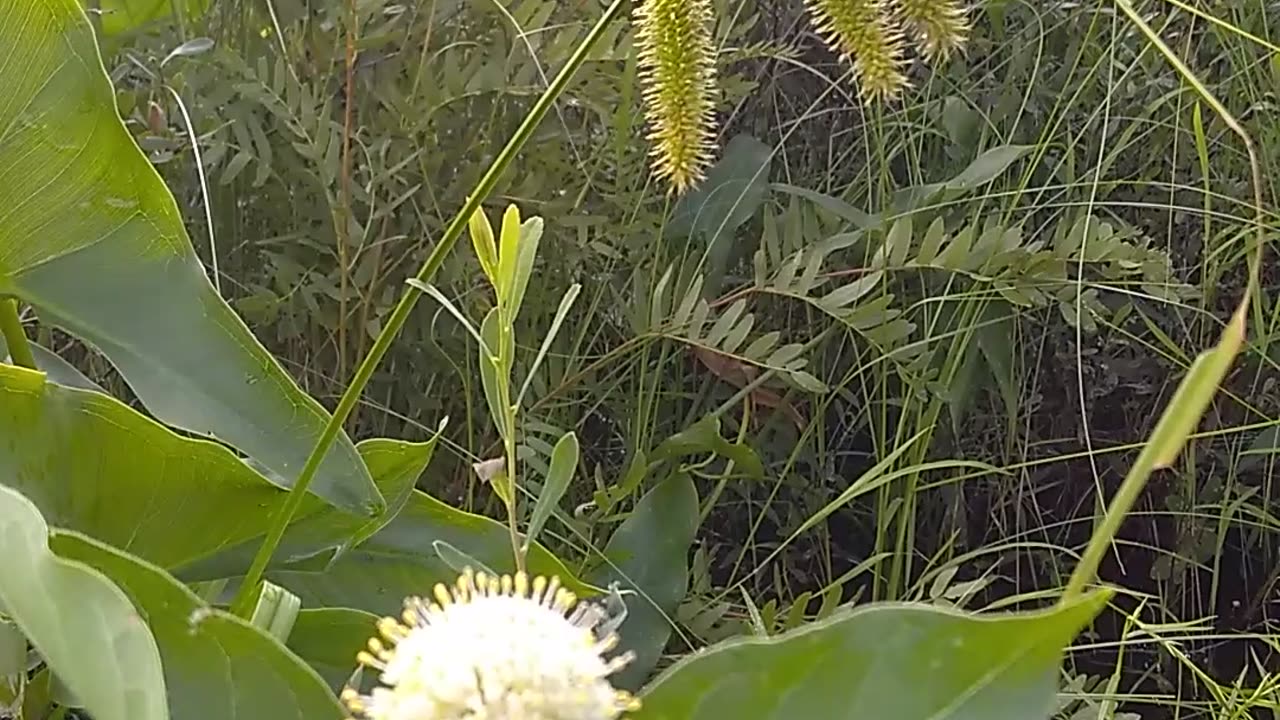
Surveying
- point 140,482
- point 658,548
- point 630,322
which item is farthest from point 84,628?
point 630,322

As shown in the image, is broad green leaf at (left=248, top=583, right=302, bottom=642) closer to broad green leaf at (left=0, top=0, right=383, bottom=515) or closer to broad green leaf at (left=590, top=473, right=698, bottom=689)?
broad green leaf at (left=0, top=0, right=383, bottom=515)

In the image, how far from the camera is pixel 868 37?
0.29 meters

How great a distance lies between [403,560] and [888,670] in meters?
0.22

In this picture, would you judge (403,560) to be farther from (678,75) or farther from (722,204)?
(722,204)

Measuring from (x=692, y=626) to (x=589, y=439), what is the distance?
0.16 m

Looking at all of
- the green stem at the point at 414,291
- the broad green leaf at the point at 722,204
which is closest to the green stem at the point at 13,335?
the green stem at the point at 414,291

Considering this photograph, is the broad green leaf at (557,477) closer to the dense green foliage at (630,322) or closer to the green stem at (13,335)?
the dense green foliage at (630,322)

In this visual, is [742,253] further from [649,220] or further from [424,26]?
[424,26]

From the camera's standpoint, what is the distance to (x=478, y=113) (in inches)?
26.0

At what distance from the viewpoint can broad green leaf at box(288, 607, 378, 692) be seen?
0.35m

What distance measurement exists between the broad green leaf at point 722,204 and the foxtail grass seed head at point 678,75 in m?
0.33

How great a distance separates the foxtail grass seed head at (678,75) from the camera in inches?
11.6

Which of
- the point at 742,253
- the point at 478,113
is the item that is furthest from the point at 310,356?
the point at 742,253

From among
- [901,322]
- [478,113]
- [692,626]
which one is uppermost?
[478,113]
